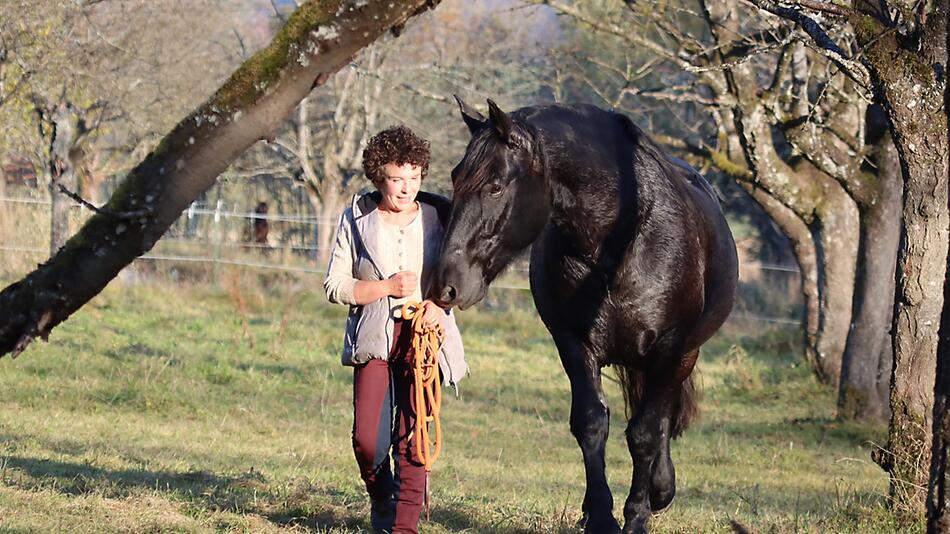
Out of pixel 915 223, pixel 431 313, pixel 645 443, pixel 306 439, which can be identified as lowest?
pixel 306 439

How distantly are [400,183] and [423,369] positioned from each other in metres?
0.82

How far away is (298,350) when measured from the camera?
15633 millimetres

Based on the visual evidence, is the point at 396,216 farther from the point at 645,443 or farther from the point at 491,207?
the point at 645,443

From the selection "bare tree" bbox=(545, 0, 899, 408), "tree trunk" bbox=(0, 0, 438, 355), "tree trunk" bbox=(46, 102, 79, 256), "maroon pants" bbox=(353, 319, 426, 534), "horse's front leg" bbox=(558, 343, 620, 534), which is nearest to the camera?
"tree trunk" bbox=(0, 0, 438, 355)

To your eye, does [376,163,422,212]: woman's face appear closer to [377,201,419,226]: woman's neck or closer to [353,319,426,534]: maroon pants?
[377,201,419,226]: woman's neck

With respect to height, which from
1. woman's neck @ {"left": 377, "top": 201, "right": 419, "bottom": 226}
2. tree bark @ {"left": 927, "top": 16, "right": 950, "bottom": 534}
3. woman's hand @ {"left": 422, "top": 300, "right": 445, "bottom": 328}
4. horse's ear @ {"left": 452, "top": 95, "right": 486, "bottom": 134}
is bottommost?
tree bark @ {"left": 927, "top": 16, "right": 950, "bottom": 534}

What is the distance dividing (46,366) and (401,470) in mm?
8101

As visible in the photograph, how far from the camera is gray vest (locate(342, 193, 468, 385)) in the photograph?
17.4 ft

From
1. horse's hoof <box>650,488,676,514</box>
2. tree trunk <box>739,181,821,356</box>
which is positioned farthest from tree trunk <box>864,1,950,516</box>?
tree trunk <box>739,181,821,356</box>

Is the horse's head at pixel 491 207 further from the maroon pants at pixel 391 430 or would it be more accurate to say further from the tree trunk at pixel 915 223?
the tree trunk at pixel 915 223

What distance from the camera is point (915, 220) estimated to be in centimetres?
653

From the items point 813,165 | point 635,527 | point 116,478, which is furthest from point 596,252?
point 813,165

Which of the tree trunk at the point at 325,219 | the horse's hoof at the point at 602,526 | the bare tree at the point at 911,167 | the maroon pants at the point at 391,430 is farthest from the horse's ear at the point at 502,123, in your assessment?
the tree trunk at the point at 325,219

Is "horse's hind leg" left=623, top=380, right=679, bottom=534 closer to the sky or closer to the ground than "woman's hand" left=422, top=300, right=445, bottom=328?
closer to the ground
